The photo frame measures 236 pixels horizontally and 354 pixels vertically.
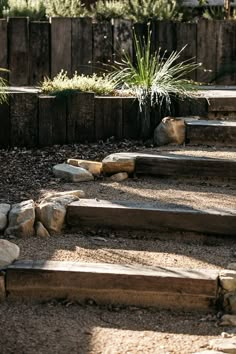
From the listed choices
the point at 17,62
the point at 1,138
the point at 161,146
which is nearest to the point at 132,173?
the point at 161,146

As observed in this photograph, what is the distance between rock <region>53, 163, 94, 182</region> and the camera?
5465 mm

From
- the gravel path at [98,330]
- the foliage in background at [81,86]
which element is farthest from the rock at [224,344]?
the foliage in background at [81,86]

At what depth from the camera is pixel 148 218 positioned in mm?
4660

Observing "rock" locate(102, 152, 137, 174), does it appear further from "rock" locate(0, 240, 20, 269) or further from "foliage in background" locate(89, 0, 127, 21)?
"foliage in background" locate(89, 0, 127, 21)

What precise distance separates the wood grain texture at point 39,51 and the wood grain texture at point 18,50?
5 cm

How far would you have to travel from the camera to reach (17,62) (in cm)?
830

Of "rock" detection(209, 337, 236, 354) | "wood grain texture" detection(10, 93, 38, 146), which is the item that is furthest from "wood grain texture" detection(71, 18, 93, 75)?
"rock" detection(209, 337, 236, 354)

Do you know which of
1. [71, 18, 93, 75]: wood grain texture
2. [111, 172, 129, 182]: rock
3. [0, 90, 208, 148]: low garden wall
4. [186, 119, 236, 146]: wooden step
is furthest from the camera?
[71, 18, 93, 75]: wood grain texture

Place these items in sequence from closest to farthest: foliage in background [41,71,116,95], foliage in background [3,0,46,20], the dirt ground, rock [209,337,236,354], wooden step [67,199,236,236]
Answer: rock [209,337,236,354] → the dirt ground → wooden step [67,199,236,236] → foliage in background [41,71,116,95] → foliage in background [3,0,46,20]

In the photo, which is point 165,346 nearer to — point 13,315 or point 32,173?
point 13,315

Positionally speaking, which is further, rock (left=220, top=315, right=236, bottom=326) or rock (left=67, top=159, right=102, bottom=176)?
rock (left=67, top=159, right=102, bottom=176)

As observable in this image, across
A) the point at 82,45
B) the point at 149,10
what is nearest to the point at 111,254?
the point at 82,45

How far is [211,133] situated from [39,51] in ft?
9.00

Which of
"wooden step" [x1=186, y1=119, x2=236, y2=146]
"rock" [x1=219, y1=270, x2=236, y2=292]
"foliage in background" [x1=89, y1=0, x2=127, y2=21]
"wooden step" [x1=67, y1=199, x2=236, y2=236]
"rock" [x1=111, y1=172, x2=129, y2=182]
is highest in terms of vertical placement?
"foliage in background" [x1=89, y1=0, x2=127, y2=21]
